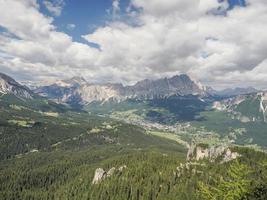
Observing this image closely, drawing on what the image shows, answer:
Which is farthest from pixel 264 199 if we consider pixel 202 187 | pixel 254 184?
pixel 202 187

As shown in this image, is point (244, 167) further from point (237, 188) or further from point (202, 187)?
point (202, 187)

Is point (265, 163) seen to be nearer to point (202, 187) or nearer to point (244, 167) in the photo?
point (244, 167)

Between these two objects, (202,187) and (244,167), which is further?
(202,187)

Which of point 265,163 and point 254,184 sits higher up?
point 265,163

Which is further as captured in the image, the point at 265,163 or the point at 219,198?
the point at 219,198

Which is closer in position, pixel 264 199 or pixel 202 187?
pixel 264 199

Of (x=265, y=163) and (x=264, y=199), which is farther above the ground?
(x=265, y=163)

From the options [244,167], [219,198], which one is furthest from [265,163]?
[219,198]
